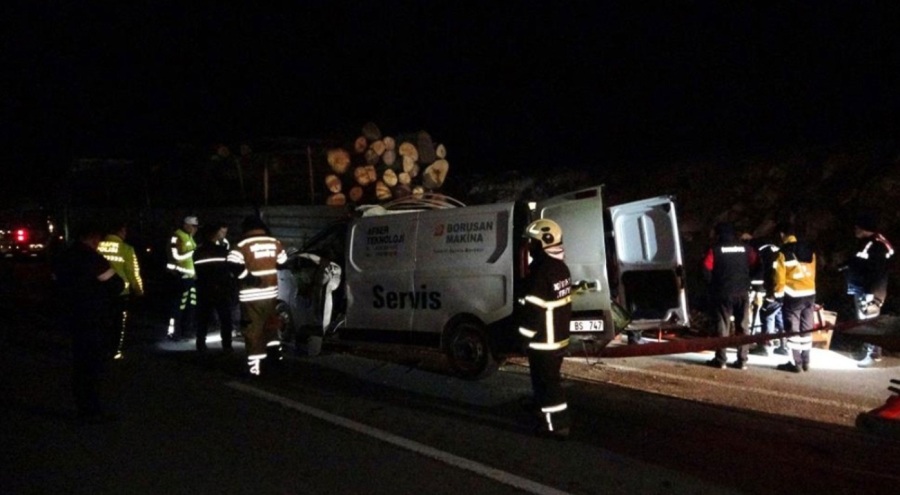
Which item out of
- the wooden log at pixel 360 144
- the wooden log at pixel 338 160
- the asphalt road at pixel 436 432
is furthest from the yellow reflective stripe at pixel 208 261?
the wooden log at pixel 360 144

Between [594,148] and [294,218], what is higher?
[594,148]

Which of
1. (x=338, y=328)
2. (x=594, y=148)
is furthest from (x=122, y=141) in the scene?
(x=338, y=328)

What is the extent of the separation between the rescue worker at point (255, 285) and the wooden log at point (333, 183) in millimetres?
6596

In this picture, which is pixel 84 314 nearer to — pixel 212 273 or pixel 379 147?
pixel 212 273

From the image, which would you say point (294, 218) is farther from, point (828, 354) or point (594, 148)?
point (594, 148)

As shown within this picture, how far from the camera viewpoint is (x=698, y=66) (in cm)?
2059

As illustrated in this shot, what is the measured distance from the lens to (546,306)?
6227 mm

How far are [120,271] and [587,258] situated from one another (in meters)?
5.76

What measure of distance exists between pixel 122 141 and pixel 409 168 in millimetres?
28645

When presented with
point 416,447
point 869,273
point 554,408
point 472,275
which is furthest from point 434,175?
point 416,447

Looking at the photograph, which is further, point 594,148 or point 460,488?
point 594,148

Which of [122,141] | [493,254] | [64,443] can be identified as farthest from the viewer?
[122,141]

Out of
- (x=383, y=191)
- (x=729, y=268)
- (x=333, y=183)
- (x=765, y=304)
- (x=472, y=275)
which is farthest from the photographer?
(x=383, y=191)

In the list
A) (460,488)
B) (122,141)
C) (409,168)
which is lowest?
(460,488)
